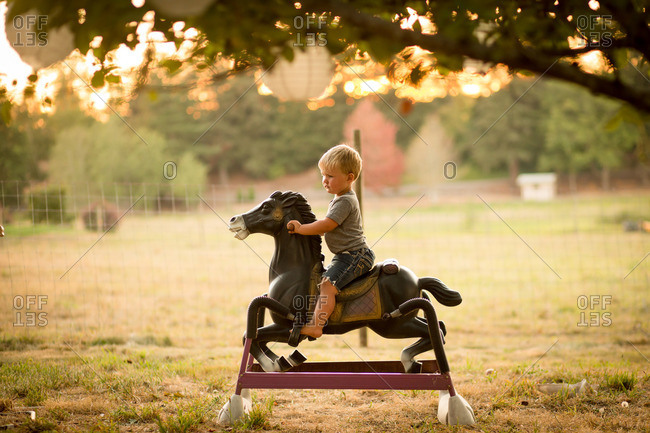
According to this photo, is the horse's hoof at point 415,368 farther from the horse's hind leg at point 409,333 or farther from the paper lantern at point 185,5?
the paper lantern at point 185,5

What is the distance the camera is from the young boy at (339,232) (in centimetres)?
381

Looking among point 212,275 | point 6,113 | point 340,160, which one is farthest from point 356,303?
point 212,275

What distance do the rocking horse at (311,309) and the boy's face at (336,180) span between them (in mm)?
223

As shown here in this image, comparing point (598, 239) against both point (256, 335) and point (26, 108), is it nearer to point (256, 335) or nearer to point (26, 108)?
point (256, 335)

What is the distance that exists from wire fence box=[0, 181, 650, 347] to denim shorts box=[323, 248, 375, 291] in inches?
69.8

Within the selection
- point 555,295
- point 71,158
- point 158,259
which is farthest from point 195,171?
point 555,295

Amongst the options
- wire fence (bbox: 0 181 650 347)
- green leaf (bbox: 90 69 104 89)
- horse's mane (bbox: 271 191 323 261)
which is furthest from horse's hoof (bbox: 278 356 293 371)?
green leaf (bbox: 90 69 104 89)

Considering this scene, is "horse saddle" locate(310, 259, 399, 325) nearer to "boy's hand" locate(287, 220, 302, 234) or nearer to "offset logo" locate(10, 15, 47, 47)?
"boy's hand" locate(287, 220, 302, 234)

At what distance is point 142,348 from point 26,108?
2546 cm

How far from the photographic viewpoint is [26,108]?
27.7 meters

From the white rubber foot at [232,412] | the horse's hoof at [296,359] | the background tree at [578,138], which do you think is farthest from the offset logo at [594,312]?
the background tree at [578,138]

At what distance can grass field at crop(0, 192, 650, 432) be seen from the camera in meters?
4.15

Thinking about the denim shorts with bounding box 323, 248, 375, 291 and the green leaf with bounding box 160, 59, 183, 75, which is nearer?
the denim shorts with bounding box 323, 248, 375, 291

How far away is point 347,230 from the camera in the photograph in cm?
398
